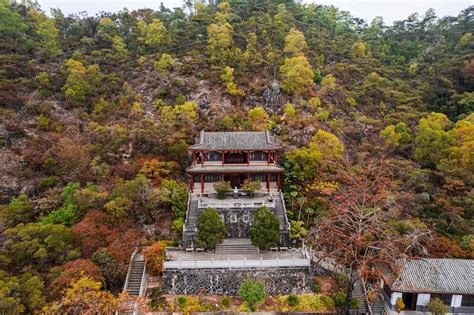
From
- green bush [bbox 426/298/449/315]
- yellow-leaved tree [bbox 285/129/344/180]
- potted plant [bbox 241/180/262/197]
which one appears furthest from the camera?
yellow-leaved tree [bbox 285/129/344/180]

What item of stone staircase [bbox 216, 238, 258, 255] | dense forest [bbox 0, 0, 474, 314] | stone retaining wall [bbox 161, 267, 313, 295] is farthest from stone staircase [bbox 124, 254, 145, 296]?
stone staircase [bbox 216, 238, 258, 255]

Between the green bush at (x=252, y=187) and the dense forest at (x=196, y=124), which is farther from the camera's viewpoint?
the green bush at (x=252, y=187)

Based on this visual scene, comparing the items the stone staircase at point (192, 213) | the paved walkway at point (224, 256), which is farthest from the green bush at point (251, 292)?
the stone staircase at point (192, 213)

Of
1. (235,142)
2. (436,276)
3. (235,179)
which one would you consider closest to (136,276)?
(235,179)

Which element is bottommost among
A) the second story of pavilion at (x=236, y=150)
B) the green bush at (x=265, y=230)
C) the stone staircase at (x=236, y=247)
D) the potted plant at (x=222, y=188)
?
the stone staircase at (x=236, y=247)

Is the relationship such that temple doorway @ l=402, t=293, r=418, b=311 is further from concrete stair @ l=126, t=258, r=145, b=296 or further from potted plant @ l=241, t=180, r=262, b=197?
concrete stair @ l=126, t=258, r=145, b=296

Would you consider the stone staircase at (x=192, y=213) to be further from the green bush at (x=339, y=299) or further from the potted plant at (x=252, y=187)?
the green bush at (x=339, y=299)

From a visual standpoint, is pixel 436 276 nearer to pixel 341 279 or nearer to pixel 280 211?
pixel 341 279
